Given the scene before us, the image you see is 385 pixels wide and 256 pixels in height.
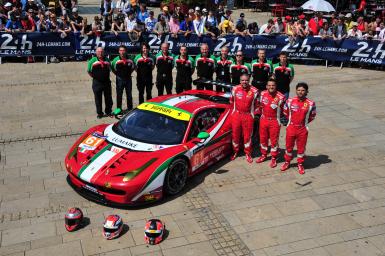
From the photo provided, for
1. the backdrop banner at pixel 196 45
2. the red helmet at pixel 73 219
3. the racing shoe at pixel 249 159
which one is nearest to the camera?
the red helmet at pixel 73 219

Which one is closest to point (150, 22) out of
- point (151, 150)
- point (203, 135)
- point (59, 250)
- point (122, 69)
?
point (122, 69)

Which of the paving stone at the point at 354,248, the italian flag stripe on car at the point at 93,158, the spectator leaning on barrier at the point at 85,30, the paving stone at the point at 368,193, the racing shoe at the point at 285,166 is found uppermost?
the spectator leaning on barrier at the point at 85,30

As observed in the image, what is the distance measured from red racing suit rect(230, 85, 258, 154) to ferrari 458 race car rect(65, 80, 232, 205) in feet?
0.71

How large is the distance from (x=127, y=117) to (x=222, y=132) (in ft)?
6.43

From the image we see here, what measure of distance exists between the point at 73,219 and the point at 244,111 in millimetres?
4091

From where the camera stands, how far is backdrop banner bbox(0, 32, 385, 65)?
16641mm

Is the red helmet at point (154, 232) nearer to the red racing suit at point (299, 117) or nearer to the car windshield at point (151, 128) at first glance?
the car windshield at point (151, 128)

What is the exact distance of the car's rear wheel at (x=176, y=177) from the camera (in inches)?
297

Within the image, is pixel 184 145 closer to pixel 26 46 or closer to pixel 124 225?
pixel 124 225

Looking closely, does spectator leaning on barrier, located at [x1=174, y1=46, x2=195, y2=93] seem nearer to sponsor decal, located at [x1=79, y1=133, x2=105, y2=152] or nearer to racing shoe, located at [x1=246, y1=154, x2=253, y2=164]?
racing shoe, located at [x1=246, y1=154, x2=253, y2=164]

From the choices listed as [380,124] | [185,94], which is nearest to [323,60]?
[380,124]

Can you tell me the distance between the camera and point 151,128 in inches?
326

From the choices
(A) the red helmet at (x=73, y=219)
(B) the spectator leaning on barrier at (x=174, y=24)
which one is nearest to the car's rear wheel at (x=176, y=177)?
(A) the red helmet at (x=73, y=219)

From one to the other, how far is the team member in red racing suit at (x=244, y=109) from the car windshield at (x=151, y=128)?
4.19 ft
